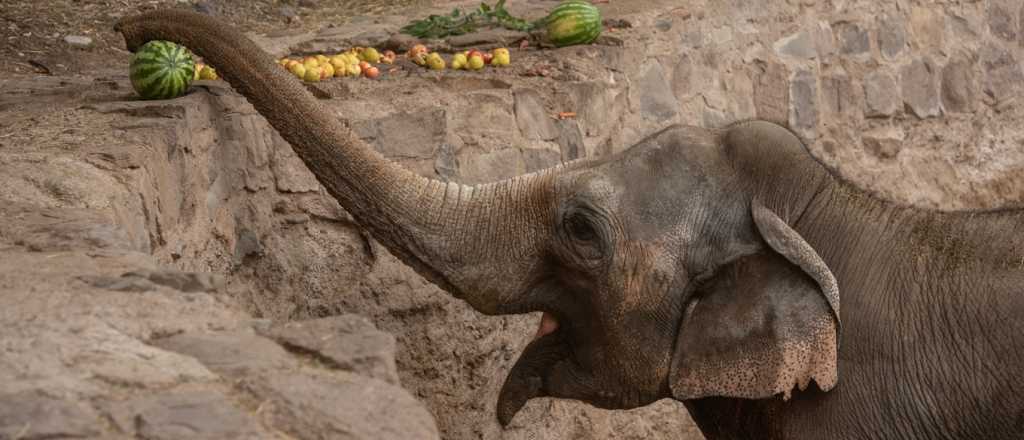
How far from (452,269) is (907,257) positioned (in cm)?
146

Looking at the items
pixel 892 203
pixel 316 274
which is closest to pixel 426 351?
pixel 316 274

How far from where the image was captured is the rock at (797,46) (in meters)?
8.23

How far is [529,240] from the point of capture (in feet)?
14.9

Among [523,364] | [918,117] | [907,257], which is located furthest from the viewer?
[918,117]

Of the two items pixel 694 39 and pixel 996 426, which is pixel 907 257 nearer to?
pixel 996 426

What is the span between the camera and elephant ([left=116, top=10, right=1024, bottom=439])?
4223mm

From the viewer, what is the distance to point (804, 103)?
8.31 meters

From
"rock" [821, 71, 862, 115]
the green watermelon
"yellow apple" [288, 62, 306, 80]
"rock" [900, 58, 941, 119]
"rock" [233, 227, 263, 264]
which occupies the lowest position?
"rock" [900, 58, 941, 119]

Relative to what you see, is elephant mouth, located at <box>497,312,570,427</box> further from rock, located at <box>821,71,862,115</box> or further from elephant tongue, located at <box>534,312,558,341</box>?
rock, located at <box>821,71,862,115</box>

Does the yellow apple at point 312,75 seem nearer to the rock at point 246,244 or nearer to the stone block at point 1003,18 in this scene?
the rock at point 246,244

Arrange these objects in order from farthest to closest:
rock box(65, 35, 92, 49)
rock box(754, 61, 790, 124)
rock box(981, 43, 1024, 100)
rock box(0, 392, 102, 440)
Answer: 1. rock box(981, 43, 1024, 100)
2. rock box(754, 61, 790, 124)
3. rock box(65, 35, 92, 49)
4. rock box(0, 392, 102, 440)

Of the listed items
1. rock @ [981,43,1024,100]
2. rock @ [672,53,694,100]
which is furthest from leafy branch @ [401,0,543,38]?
rock @ [981,43,1024,100]

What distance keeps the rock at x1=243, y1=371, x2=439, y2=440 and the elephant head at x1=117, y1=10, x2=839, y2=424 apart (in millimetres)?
1614

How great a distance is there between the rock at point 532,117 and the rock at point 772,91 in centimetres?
197
